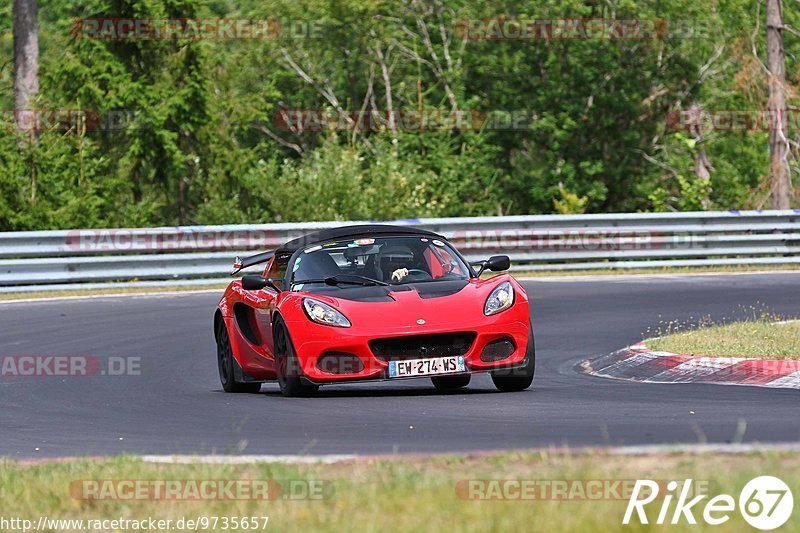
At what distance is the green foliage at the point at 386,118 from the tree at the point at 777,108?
2.04 feet

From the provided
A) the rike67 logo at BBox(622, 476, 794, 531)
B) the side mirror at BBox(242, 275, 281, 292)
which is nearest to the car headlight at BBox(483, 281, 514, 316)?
the side mirror at BBox(242, 275, 281, 292)

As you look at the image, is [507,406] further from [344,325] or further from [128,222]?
[128,222]

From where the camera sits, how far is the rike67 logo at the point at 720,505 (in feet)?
17.2

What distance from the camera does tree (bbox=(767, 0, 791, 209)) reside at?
104 feet

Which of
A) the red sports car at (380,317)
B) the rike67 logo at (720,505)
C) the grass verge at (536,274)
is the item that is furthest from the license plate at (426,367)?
the grass verge at (536,274)

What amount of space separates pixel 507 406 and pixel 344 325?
5.00ft

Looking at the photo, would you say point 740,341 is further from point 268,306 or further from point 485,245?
point 485,245

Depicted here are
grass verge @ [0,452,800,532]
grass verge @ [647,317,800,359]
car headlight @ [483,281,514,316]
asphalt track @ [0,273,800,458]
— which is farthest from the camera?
grass verge @ [647,317,800,359]

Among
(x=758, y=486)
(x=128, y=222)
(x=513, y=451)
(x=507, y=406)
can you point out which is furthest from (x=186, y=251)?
(x=758, y=486)

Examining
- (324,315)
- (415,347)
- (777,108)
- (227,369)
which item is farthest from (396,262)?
(777,108)

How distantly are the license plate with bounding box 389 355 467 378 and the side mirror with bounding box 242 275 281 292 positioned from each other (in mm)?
1671

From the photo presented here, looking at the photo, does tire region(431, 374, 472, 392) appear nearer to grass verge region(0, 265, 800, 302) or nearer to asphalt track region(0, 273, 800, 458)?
asphalt track region(0, 273, 800, 458)

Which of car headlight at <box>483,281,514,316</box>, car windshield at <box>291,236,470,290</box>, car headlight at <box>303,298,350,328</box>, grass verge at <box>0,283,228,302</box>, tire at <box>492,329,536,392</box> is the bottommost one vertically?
grass verge at <box>0,283,228,302</box>

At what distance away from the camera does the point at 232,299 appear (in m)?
12.8
